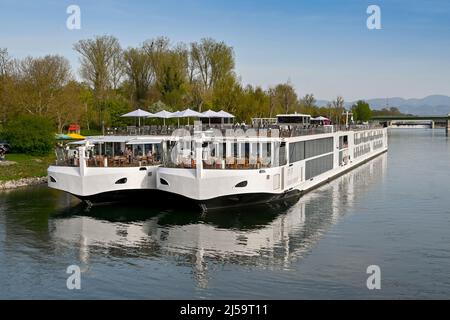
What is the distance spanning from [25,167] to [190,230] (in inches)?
1035

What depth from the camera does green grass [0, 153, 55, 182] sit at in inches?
1880

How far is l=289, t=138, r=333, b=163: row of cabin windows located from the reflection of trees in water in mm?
3065

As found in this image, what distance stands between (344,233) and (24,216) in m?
17.7

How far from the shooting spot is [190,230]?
96.6 feet

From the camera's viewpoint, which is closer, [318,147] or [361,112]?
[318,147]

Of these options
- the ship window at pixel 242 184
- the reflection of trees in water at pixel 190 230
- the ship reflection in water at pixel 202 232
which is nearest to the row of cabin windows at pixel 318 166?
the reflection of trees in water at pixel 190 230

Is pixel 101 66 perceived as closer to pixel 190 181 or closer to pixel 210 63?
pixel 210 63

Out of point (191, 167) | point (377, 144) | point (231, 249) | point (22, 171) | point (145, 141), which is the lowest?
point (231, 249)

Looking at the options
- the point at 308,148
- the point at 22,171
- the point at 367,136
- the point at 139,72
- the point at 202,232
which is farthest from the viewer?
the point at 139,72

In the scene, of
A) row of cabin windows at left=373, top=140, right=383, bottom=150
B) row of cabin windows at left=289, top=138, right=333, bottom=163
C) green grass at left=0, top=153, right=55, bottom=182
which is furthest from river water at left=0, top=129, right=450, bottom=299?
row of cabin windows at left=373, top=140, right=383, bottom=150

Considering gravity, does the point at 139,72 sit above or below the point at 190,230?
above

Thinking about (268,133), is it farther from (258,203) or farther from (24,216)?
(24,216)

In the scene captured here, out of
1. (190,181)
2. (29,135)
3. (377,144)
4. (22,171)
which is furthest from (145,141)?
(377,144)
